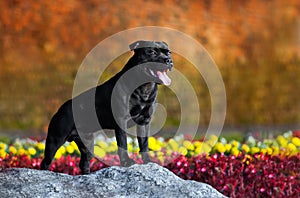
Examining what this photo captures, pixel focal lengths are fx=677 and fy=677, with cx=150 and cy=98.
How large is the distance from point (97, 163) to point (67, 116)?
1.45m

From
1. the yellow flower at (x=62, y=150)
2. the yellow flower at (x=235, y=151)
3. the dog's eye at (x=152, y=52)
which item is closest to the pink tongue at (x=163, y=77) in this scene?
the dog's eye at (x=152, y=52)

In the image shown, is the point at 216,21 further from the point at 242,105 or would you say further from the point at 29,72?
the point at 29,72

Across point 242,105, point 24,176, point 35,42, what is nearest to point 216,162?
point 24,176

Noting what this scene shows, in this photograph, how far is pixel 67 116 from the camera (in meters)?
4.43

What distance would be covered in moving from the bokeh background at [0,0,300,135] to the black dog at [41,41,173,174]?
334cm

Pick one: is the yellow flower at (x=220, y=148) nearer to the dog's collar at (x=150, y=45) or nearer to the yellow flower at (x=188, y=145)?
the yellow flower at (x=188, y=145)

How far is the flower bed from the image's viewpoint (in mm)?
5078

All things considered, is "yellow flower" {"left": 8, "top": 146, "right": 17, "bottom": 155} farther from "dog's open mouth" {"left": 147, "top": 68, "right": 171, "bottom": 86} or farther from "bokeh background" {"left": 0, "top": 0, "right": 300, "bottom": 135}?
"dog's open mouth" {"left": 147, "top": 68, "right": 171, "bottom": 86}

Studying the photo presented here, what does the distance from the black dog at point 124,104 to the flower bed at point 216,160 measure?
0.97 m

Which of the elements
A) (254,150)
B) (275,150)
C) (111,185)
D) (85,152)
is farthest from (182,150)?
(111,185)

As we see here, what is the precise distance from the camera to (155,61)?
4.20 metres

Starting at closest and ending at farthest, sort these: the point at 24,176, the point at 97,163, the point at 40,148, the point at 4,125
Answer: the point at 24,176
the point at 97,163
the point at 40,148
the point at 4,125

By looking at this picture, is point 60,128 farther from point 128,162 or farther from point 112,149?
point 112,149

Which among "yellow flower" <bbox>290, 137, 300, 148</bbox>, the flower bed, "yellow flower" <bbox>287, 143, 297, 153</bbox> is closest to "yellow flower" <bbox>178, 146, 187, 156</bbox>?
the flower bed
